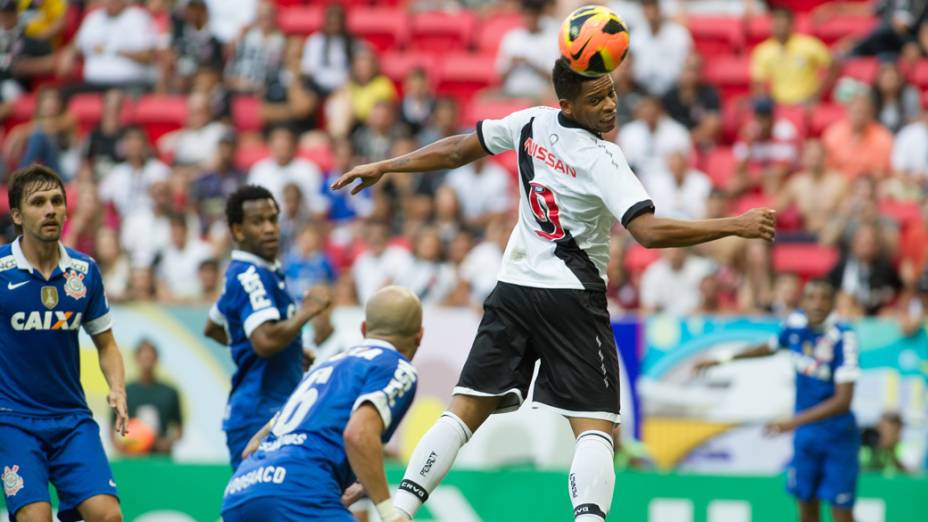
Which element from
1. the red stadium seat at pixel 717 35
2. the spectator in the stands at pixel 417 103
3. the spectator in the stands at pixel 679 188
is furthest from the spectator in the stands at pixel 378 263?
the red stadium seat at pixel 717 35

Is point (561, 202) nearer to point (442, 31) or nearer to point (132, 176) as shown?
point (132, 176)

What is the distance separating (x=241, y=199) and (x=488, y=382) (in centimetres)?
234

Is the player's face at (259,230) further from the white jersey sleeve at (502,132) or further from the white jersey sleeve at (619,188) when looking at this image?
the white jersey sleeve at (619,188)

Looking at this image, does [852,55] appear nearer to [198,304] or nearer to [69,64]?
[198,304]

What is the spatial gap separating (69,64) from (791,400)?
11487mm

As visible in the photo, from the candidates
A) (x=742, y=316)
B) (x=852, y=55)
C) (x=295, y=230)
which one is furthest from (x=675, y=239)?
(x=852, y=55)

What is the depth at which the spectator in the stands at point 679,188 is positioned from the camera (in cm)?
1516

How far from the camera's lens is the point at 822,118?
16.8 meters

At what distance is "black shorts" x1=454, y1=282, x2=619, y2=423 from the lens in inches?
282

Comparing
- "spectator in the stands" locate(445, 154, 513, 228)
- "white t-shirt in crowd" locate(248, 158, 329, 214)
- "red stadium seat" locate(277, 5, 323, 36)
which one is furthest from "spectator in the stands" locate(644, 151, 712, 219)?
"red stadium seat" locate(277, 5, 323, 36)

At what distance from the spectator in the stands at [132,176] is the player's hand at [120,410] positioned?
9699mm

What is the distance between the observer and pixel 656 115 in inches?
637

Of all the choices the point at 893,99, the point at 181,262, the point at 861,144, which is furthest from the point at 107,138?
the point at 893,99

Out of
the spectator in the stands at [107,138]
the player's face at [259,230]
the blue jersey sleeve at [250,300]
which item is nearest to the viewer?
the blue jersey sleeve at [250,300]
